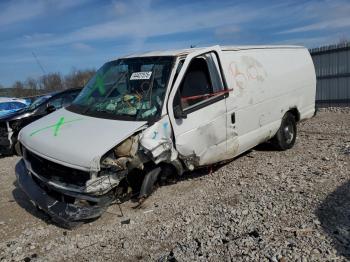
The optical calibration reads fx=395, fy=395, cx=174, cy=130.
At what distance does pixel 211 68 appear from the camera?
249 inches

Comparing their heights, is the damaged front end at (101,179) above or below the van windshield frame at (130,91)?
below

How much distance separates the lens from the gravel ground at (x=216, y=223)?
13.6ft

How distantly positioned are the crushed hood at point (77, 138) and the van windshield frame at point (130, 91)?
0.22m

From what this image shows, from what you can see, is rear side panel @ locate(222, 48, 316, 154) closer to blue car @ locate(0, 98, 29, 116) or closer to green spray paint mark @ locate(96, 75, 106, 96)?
green spray paint mark @ locate(96, 75, 106, 96)

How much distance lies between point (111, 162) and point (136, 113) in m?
0.91

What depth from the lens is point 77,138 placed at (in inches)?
199

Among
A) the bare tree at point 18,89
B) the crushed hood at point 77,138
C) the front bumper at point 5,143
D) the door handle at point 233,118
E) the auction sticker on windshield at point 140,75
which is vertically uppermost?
the auction sticker on windshield at point 140,75

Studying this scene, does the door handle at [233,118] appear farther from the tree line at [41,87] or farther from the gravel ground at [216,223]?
the tree line at [41,87]

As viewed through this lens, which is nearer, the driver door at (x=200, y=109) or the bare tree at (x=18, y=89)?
the driver door at (x=200, y=109)

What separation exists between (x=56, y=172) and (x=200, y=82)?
2554 mm

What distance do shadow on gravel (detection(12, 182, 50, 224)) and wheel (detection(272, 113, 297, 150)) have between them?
472cm

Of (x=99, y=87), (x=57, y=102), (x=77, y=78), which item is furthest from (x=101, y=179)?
(x=77, y=78)

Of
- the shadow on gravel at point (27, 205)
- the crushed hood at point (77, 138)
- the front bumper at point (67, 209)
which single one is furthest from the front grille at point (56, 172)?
the shadow on gravel at point (27, 205)

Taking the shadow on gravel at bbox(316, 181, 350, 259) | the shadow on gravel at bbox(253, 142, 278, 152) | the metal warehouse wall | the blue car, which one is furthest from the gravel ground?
the blue car
